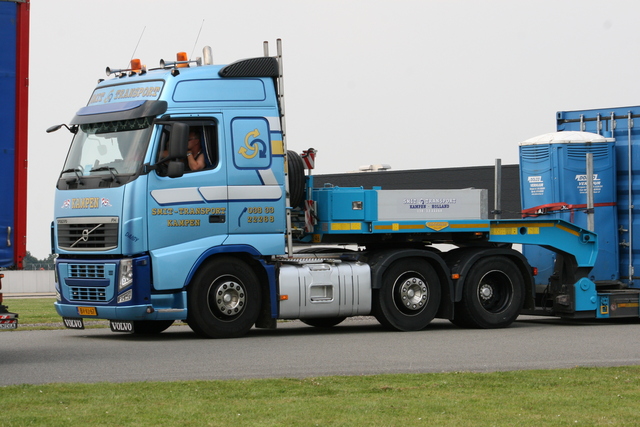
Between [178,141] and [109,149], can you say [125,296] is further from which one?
[178,141]

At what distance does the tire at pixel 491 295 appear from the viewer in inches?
626

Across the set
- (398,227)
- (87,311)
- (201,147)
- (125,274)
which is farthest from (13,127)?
(398,227)

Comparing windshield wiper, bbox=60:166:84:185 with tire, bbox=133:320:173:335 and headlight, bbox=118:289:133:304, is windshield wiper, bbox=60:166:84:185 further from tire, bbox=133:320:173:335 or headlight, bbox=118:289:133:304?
tire, bbox=133:320:173:335

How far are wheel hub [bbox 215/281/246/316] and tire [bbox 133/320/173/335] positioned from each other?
175 centimetres

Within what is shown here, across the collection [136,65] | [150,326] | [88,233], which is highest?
[136,65]

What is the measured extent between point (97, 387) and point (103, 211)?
193 inches

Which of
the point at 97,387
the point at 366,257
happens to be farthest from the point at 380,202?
the point at 97,387

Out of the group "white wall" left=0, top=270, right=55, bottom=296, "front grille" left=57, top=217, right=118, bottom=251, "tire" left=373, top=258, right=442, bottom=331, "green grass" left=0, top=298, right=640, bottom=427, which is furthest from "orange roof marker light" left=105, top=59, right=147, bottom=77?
"white wall" left=0, top=270, right=55, bottom=296

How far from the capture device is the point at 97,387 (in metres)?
8.98

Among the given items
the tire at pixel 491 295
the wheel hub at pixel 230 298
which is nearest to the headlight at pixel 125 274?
the wheel hub at pixel 230 298

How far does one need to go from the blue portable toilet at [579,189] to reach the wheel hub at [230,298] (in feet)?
19.1

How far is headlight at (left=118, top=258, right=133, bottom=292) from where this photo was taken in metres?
13.4

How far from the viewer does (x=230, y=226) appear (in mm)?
14109

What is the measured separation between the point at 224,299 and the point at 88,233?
205 cm
